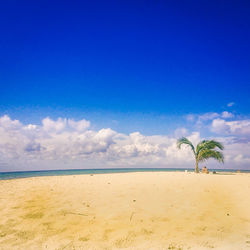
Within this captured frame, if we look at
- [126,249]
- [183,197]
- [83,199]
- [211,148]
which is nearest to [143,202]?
[183,197]

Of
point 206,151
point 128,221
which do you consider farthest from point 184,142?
point 128,221

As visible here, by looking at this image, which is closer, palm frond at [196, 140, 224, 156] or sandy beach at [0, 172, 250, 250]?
sandy beach at [0, 172, 250, 250]

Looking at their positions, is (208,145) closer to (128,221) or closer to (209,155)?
(209,155)

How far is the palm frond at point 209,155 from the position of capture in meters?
25.2

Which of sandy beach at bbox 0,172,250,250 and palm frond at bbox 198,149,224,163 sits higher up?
palm frond at bbox 198,149,224,163

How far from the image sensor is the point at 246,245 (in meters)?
4.23

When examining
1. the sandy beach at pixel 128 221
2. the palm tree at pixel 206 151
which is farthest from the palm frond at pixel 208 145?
the sandy beach at pixel 128 221

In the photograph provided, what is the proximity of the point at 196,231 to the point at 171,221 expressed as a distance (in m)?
0.85

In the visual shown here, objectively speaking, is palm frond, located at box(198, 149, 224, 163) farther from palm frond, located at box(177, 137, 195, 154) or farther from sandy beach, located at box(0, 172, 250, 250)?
sandy beach, located at box(0, 172, 250, 250)

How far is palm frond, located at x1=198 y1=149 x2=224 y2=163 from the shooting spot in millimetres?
25172

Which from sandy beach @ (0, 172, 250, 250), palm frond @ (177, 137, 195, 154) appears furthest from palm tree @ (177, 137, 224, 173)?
sandy beach @ (0, 172, 250, 250)

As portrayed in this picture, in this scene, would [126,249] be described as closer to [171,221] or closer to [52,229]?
[171,221]

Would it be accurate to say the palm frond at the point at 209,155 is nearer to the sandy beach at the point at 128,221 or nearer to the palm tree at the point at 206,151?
the palm tree at the point at 206,151

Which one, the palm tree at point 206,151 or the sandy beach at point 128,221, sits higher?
the palm tree at point 206,151
